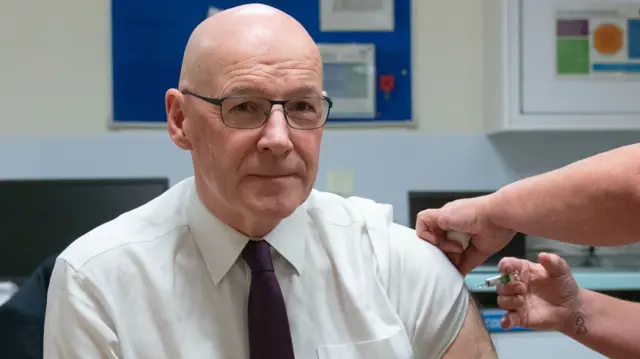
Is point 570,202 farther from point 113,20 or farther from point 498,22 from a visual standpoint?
point 113,20

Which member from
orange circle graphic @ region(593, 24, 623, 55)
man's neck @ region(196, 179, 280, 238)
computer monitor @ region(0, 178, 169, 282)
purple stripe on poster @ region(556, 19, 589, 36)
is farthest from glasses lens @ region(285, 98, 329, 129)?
orange circle graphic @ region(593, 24, 623, 55)

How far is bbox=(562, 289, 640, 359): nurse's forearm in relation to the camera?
1.38 metres

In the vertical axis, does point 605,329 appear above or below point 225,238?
below

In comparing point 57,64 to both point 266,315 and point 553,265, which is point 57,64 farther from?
point 553,265

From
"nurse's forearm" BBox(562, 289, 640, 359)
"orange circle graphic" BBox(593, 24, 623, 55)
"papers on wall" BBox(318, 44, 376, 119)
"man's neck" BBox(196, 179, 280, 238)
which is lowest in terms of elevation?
"nurse's forearm" BBox(562, 289, 640, 359)

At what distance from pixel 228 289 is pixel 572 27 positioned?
6.67 feet

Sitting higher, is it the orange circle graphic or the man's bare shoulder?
the orange circle graphic

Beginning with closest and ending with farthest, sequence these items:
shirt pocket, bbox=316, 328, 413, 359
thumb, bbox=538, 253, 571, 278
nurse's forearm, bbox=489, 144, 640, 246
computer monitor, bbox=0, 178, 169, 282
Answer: nurse's forearm, bbox=489, 144, 640, 246, shirt pocket, bbox=316, 328, 413, 359, thumb, bbox=538, 253, 571, 278, computer monitor, bbox=0, 178, 169, 282

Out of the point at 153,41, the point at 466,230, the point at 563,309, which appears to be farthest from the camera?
the point at 153,41

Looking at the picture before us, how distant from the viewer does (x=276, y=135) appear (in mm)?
1045

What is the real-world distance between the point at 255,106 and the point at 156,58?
1835 millimetres

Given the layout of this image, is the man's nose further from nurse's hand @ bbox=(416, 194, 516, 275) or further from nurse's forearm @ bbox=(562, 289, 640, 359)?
nurse's forearm @ bbox=(562, 289, 640, 359)

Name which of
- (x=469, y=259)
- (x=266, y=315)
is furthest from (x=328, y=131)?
(x=266, y=315)

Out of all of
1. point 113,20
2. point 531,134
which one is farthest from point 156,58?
point 531,134
